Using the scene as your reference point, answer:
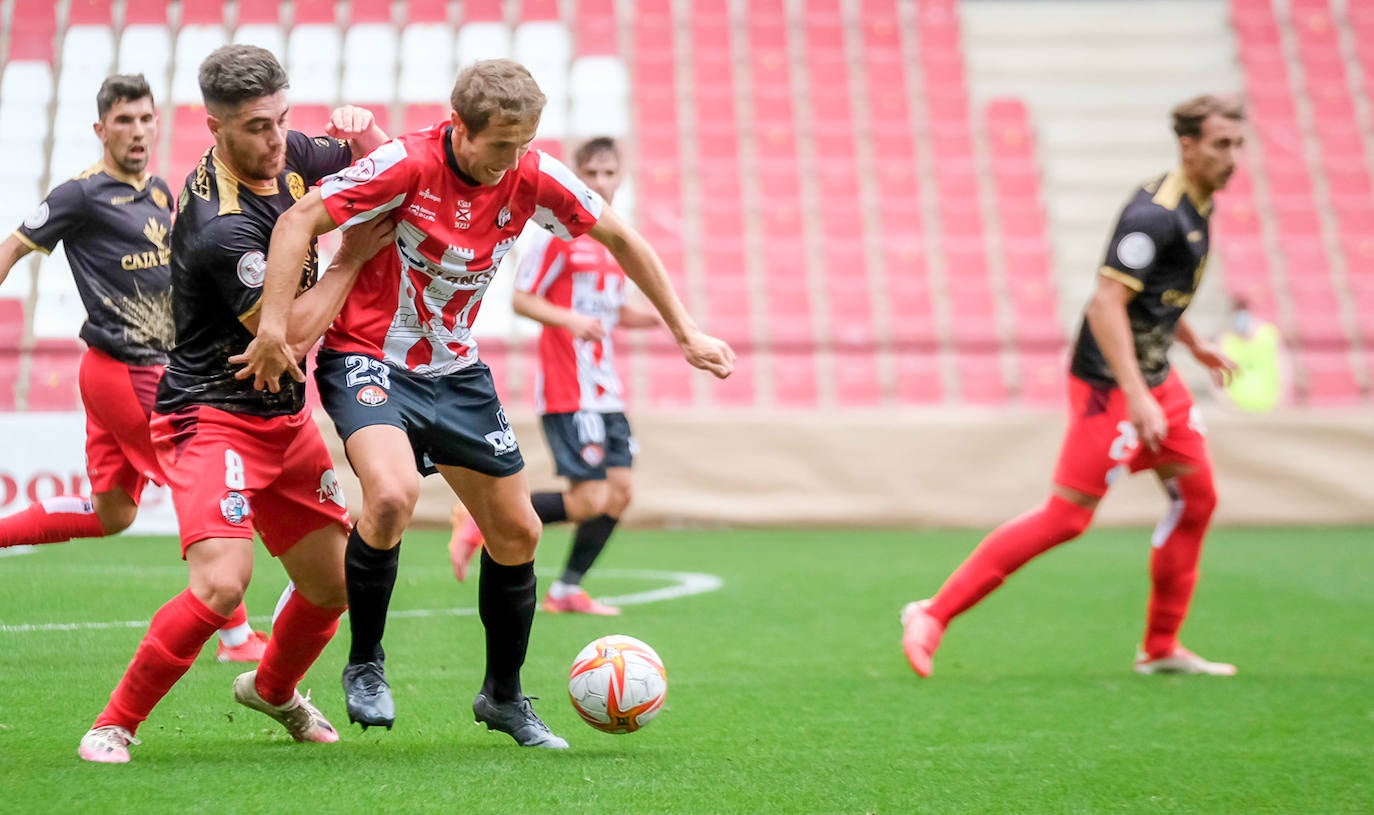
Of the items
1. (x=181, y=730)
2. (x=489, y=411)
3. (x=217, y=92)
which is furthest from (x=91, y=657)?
(x=217, y=92)

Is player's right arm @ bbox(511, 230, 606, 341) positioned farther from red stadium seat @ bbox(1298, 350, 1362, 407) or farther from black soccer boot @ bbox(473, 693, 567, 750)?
red stadium seat @ bbox(1298, 350, 1362, 407)

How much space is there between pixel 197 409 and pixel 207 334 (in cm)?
21

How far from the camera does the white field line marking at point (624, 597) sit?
5047mm

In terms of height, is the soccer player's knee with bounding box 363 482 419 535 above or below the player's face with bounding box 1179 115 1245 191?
below

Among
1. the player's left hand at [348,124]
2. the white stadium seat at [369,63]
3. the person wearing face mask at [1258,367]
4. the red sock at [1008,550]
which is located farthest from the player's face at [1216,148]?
the white stadium seat at [369,63]

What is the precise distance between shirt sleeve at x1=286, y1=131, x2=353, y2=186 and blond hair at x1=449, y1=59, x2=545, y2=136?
65 centimetres

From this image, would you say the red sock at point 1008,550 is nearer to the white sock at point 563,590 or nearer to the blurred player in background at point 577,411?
the blurred player in background at point 577,411

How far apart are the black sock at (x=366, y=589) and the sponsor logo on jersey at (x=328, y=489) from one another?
0.16 m

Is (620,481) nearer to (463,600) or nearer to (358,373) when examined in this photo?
(463,600)

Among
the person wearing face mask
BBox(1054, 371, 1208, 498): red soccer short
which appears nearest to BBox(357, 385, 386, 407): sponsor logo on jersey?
BBox(1054, 371, 1208, 498): red soccer short

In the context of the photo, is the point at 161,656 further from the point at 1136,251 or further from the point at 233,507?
the point at 1136,251

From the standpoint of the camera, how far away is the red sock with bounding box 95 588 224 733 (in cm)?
393

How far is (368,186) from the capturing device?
13.2 ft

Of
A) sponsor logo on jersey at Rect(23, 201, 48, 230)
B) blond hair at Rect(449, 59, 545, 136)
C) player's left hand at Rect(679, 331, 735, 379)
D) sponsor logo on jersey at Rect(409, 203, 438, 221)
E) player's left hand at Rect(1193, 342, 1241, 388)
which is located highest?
blond hair at Rect(449, 59, 545, 136)
